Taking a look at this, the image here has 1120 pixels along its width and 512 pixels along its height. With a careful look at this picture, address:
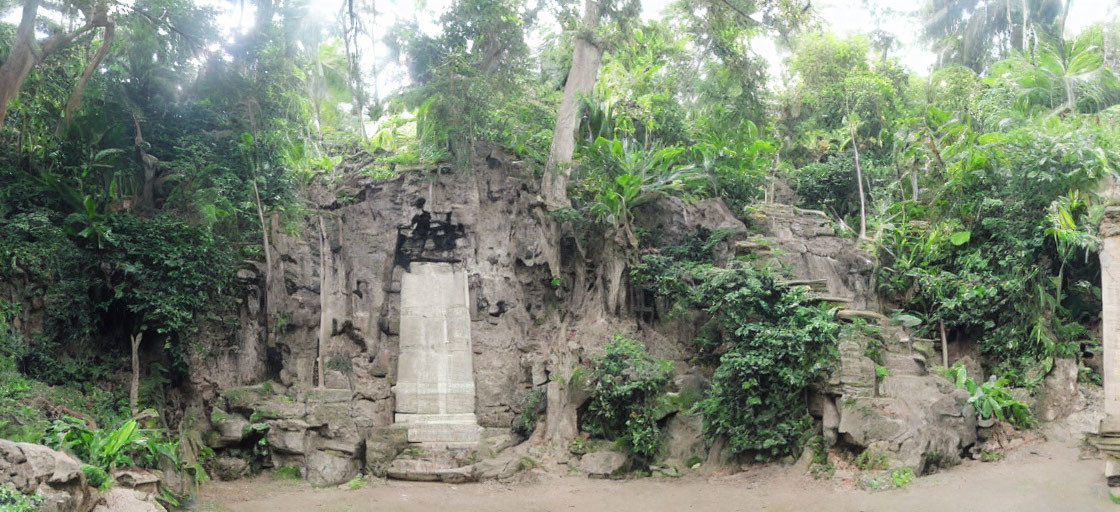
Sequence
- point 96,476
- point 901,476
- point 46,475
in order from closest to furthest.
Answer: point 46,475 < point 96,476 < point 901,476

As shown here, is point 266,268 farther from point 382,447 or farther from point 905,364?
point 905,364

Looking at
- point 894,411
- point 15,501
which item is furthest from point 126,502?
point 894,411

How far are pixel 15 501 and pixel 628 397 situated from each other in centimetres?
791

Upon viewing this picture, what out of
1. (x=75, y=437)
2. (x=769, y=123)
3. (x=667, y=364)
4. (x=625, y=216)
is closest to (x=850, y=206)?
(x=769, y=123)

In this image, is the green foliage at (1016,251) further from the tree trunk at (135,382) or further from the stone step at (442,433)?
the tree trunk at (135,382)

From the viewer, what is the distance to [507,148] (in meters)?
15.4

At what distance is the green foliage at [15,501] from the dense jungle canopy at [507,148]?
1.92 meters

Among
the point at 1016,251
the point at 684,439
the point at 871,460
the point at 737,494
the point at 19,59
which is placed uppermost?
the point at 19,59

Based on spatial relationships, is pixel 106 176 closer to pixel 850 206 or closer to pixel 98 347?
pixel 98 347

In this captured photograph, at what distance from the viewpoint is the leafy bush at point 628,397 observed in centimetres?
1190

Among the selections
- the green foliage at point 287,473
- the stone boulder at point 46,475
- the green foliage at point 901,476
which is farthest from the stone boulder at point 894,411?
the stone boulder at point 46,475

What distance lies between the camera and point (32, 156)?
37.8 ft

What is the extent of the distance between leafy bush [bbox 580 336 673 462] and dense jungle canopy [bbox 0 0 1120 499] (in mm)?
2519

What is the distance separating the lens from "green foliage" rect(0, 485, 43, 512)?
19.9 ft
